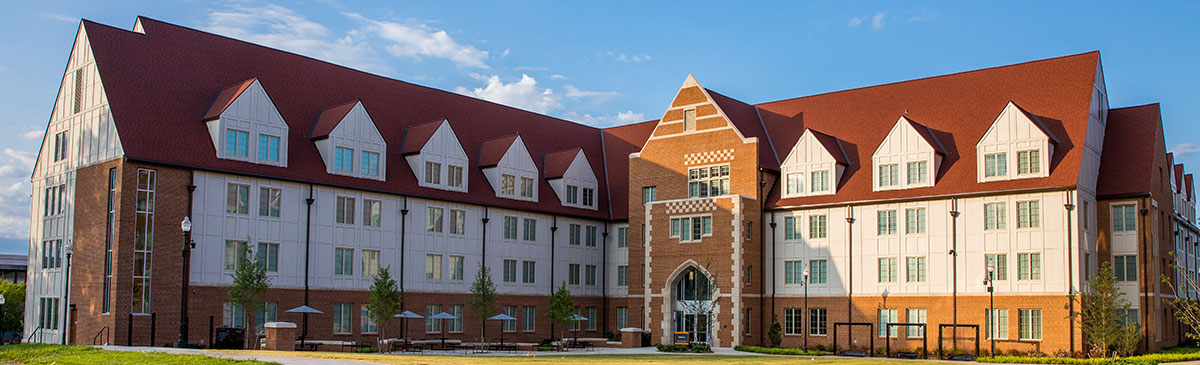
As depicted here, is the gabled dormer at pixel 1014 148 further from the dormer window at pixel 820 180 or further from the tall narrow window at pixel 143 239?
the tall narrow window at pixel 143 239

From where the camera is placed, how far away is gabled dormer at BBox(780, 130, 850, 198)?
49.9 metres

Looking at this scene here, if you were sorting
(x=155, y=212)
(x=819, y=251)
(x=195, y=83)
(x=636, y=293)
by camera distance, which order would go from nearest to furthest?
(x=155, y=212) < (x=195, y=83) < (x=819, y=251) < (x=636, y=293)

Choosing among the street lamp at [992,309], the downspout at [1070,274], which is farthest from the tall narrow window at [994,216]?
the downspout at [1070,274]

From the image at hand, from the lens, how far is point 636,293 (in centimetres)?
5469

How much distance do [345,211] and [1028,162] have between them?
94.5ft

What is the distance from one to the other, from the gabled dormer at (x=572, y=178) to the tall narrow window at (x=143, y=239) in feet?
71.6

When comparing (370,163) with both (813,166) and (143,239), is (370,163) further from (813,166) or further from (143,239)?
(813,166)

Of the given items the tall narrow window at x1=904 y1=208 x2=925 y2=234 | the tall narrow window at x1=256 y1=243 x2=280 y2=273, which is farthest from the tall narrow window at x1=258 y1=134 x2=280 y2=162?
the tall narrow window at x1=904 y1=208 x2=925 y2=234

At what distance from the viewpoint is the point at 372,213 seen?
47.7 metres

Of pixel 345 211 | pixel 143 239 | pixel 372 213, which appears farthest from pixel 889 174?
pixel 143 239

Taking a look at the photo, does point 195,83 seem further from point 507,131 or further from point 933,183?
point 933,183

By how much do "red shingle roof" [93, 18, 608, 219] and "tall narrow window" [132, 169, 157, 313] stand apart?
0.99 metres

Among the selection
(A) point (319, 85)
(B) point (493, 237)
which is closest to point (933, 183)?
(B) point (493, 237)

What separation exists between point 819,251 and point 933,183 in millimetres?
6245
